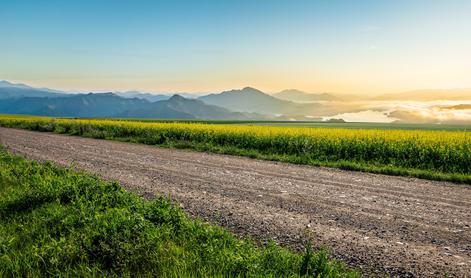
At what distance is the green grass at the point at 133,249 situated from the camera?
5156 mm

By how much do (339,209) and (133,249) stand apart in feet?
18.2

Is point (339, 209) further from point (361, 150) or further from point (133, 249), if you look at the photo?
point (361, 150)

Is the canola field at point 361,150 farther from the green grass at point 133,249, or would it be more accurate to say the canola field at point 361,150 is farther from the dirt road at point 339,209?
the green grass at point 133,249

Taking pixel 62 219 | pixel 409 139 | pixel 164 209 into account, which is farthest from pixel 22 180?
pixel 409 139

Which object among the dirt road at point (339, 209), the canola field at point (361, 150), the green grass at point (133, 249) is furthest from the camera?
the canola field at point (361, 150)

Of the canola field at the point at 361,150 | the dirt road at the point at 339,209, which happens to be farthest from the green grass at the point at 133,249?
the canola field at the point at 361,150

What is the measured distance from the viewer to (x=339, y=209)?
9.20m

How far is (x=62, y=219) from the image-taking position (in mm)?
6867

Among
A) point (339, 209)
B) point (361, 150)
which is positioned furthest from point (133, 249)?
point (361, 150)

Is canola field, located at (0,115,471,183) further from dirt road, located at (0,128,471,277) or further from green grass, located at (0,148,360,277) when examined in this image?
green grass, located at (0,148,360,277)

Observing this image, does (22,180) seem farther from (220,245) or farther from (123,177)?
(220,245)

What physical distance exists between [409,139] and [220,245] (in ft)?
60.6

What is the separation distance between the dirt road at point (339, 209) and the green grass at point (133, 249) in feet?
3.69

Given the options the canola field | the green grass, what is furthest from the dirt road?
the canola field
